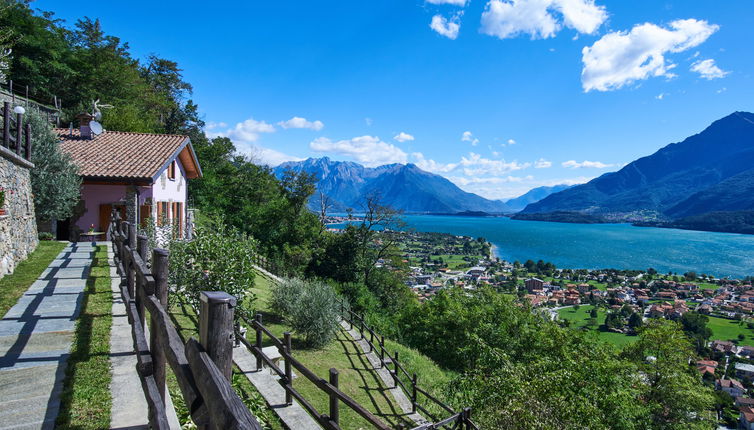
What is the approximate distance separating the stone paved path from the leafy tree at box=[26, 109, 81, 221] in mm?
6140

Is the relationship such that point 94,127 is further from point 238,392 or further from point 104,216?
point 238,392

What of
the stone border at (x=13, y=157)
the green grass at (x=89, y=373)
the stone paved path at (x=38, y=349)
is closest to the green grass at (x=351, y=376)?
the green grass at (x=89, y=373)

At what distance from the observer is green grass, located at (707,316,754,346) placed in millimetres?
40281

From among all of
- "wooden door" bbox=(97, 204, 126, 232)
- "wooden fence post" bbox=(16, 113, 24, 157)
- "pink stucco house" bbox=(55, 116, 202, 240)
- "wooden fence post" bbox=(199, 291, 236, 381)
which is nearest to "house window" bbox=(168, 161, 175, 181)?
"pink stucco house" bbox=(55, 116, 202, 240)

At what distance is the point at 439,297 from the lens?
76.8 feet

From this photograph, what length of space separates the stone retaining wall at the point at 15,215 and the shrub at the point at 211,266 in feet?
12.0

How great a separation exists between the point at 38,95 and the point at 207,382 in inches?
1531

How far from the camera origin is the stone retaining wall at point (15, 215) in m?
8.17

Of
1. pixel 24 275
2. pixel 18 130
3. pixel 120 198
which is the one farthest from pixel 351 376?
pixel 120 198

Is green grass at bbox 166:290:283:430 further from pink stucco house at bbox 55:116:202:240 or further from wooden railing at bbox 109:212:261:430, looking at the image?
pink stucco house at bbox 55:116:202:240

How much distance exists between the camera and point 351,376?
1073 cm

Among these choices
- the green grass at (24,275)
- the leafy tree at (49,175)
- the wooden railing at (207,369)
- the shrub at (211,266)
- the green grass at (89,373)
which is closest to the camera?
the wooden railing at (207,369)

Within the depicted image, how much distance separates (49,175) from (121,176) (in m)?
2.00

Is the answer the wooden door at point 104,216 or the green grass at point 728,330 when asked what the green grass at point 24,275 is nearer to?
the wooden door at point 104,216
